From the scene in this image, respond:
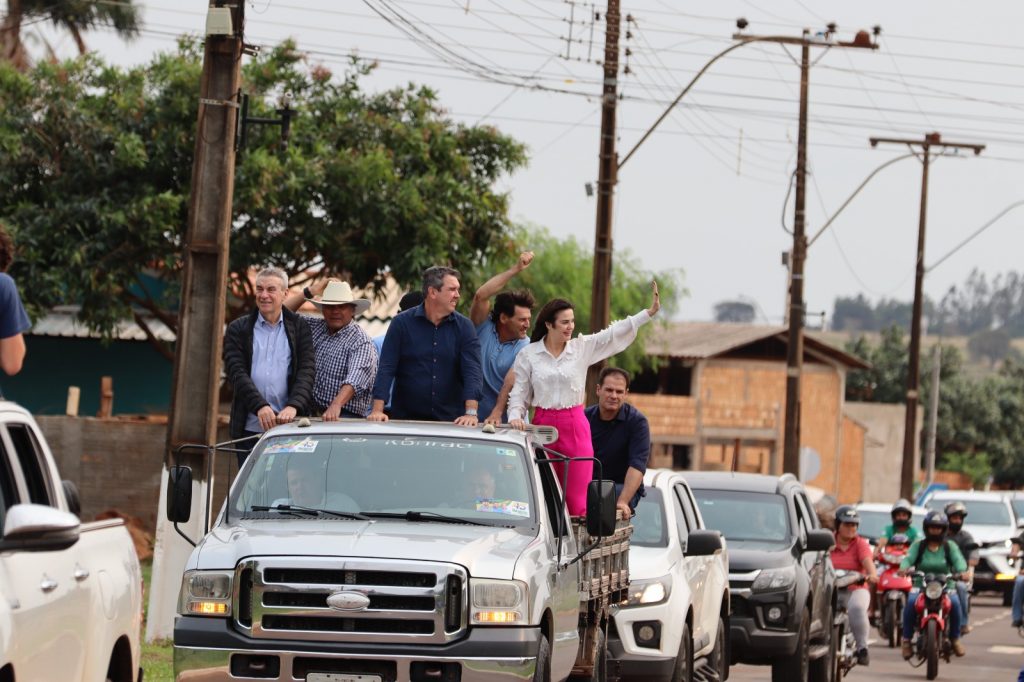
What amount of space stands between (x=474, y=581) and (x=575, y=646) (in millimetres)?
1611

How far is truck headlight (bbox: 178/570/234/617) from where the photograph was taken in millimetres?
8836

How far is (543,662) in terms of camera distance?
9.11 m

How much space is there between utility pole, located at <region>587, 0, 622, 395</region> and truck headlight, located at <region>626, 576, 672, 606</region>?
10351mm

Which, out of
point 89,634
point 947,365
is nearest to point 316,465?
point 89,634

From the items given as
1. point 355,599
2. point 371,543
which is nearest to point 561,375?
point 371,543

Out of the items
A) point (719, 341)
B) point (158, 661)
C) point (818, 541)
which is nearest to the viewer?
point (158, 661)

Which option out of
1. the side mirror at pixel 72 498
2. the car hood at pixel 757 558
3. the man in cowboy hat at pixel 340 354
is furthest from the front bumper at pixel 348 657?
the car hood at pixel 757 558

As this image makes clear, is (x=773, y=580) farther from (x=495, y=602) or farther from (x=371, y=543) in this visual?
(x=371, y=543)

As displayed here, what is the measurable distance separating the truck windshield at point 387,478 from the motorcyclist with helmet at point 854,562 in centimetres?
1015

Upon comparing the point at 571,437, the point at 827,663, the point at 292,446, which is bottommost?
the point at 827,663

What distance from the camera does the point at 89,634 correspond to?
6.82 meters

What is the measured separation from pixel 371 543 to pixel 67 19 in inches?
1222

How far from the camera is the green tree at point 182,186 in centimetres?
2623

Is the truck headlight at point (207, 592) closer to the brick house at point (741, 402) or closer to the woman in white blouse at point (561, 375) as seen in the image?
the woman in white blouse at point (561, 375)
